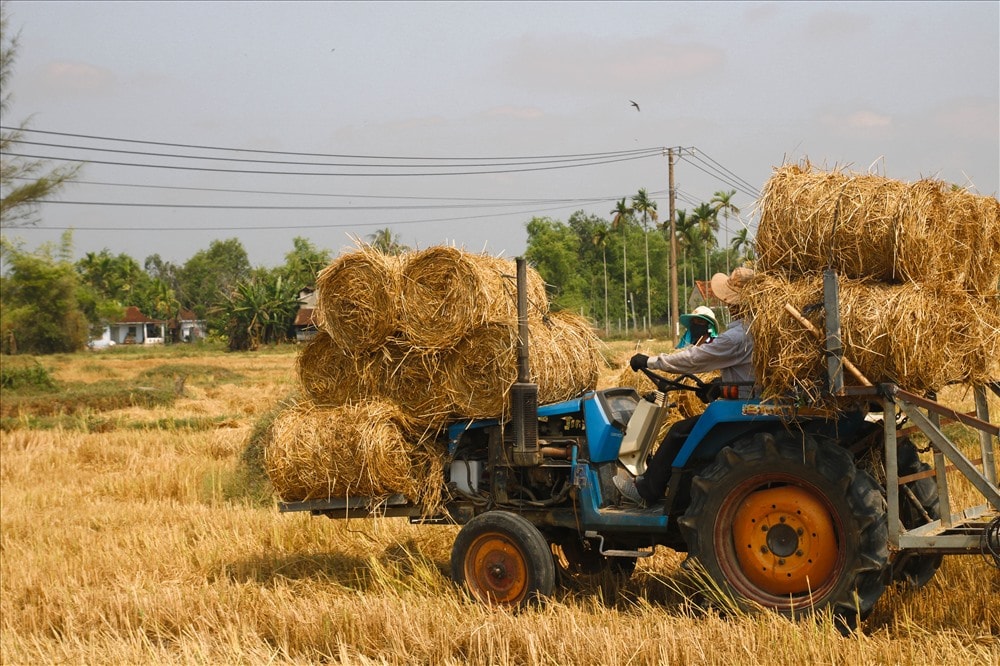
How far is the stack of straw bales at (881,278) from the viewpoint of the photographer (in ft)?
19.0

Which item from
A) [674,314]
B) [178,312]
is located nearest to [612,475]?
[674,314]

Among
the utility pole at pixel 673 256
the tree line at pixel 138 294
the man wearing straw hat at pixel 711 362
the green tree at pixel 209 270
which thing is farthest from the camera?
the green tree at pixel 209 270

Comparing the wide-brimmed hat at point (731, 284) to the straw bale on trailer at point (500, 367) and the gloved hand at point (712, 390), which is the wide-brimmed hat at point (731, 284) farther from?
the straw bale on trailer at point (500, 367)

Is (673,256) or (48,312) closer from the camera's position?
(673,256)

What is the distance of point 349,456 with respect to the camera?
299 inches

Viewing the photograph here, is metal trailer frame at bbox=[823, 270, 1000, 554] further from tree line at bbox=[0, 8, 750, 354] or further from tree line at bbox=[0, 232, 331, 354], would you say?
tree line at bbox=[0, 8, 750, 354]

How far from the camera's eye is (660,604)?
23.4ft

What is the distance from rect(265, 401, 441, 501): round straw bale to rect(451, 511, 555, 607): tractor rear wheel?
62cm

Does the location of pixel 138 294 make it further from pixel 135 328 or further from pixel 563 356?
pixel 563 356

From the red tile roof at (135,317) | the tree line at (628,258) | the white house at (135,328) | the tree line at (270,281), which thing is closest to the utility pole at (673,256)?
the tree line at (270,281)

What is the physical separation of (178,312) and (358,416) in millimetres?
119426

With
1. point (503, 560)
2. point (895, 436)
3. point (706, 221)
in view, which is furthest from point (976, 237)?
point (706, 221)

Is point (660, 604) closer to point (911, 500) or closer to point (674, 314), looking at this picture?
point (911, 500)

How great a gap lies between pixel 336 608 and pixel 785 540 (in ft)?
9.27
